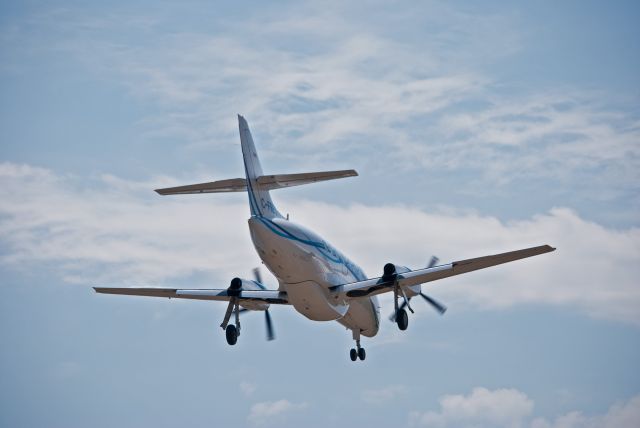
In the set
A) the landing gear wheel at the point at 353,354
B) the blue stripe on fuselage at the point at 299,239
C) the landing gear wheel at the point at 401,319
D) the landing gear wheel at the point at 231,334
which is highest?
the blue stripe on fuselage at the point at 299,239

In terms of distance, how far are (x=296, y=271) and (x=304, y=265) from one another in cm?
37

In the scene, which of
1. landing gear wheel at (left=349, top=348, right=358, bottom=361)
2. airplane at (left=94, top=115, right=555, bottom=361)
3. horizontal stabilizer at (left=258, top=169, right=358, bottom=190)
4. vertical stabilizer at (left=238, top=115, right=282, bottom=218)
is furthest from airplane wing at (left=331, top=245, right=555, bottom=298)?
landing gear wheel at (left=349, top=348, right=358, bottom=361)

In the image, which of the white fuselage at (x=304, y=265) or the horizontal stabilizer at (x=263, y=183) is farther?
the white fuselage at (x=304, y=265)

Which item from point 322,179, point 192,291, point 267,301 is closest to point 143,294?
point 192,291

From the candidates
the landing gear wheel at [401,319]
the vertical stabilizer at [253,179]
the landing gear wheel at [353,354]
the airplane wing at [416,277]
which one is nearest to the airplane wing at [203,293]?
the airplane wing at [416,277]

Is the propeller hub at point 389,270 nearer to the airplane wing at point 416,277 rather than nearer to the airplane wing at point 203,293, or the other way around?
the airplane wing at point 416,277

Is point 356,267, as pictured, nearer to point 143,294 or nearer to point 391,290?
point 391,290

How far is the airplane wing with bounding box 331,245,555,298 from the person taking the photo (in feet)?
114

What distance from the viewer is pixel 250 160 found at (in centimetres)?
3547

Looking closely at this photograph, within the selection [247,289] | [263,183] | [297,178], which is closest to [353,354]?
[247,289]

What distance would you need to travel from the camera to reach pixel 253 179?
34750 mm

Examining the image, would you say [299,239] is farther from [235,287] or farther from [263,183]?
[235,287]

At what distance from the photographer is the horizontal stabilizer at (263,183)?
32287 mm

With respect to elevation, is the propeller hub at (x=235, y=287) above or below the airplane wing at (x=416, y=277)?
above
